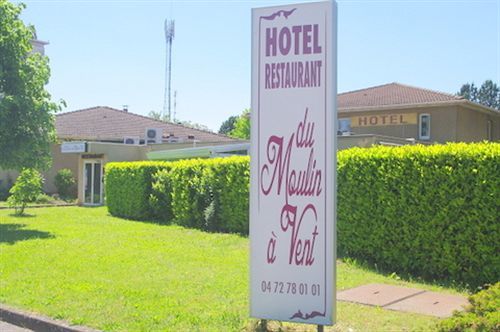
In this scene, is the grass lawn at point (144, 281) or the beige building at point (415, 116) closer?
the grass lawn at point (144, 281)

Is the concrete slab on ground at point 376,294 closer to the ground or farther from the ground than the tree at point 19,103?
closer to the ground

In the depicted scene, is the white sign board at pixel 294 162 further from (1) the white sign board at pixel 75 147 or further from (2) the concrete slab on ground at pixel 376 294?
(1) the white sign board at pixel 75 147

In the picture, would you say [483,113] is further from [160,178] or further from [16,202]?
[16,202]

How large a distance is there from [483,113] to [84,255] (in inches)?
1197

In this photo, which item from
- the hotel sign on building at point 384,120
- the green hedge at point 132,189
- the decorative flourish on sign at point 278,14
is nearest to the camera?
the decorative flourish on sign at point 278,14

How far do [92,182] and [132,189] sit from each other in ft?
37.1

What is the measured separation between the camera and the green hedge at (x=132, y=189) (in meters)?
22.2

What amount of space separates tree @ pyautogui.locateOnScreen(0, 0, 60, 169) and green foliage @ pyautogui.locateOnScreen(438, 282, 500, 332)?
15.6m

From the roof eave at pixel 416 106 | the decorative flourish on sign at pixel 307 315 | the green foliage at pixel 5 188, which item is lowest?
the decorative flourish on sign at pixel 307 315

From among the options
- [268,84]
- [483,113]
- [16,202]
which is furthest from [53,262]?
[483,113]

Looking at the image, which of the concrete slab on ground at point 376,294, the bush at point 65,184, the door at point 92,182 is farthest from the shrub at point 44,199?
the concrete slab on ground at point 376,294

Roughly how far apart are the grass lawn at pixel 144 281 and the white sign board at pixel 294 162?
2.23ft

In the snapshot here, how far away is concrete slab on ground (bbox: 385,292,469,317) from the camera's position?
25.8ft

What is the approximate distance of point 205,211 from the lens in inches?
706
